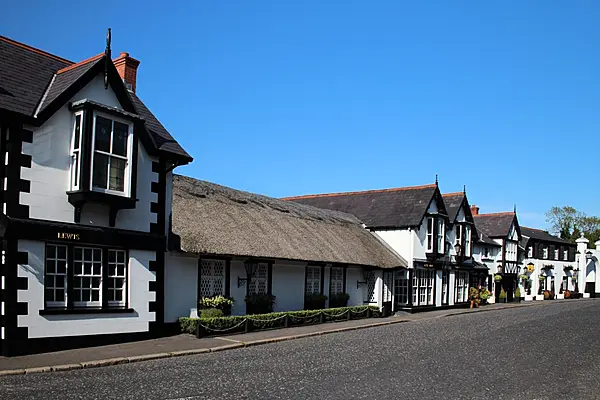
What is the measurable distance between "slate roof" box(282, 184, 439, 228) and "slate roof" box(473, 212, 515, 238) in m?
15.4

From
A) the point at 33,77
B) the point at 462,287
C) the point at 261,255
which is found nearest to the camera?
the point at 33,77

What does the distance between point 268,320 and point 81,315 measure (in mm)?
7768

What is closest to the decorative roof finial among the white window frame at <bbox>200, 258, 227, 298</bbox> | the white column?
the white window frame at <bbox>200, 258, 227, 298</bbox>

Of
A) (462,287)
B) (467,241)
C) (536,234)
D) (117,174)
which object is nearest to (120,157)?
(117,174)

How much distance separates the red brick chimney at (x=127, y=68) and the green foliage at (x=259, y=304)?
864cm

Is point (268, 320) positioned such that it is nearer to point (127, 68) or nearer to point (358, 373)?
point (358, 373)

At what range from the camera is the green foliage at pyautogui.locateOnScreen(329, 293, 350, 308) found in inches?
1102

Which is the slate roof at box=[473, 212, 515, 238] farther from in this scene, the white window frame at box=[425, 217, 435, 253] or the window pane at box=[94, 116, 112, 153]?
the window pane at box=[94, 116, 112, 153]

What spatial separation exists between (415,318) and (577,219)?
2662 inches

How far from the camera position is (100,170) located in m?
15.9

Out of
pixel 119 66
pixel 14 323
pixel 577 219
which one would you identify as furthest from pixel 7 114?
pixel 577 219

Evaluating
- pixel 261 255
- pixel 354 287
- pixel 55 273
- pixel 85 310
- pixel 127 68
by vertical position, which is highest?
pixel 127 68

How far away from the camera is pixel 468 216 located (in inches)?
1612

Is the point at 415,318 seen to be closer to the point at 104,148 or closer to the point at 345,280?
the point at 345,280
